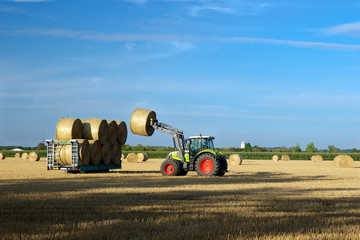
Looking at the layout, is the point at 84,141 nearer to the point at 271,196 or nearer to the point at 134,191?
the point at 134,191

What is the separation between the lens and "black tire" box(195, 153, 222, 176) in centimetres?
2141

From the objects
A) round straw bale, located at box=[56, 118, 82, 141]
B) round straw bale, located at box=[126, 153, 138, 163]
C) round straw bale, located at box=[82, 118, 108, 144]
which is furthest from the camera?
round straw bale, located at box=[126, 153, 138, 163]

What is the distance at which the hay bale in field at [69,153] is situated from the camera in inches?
912

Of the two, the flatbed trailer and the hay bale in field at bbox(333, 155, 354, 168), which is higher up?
the flatbed trailer

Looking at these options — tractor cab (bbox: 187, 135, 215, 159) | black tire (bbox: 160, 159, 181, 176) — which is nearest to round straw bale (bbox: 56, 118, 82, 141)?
black tire (bbox: 160, 159, 181, 176)

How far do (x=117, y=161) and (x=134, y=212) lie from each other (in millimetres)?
16926

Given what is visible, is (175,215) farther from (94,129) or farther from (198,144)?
(94,129)

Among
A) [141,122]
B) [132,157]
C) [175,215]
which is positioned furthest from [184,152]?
[132,157]

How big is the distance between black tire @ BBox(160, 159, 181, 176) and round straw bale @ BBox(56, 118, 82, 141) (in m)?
4.85

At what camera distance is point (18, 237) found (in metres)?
7.18

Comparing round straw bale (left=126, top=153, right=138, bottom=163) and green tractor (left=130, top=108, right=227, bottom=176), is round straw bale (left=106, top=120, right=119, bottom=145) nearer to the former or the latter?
green tractor (left=130, top=108, right=227, bottom=176)

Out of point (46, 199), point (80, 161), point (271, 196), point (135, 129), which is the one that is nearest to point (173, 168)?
point (135, 129)

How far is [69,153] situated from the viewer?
23.2 meters

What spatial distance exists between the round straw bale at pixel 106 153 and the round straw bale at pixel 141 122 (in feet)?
10.6
